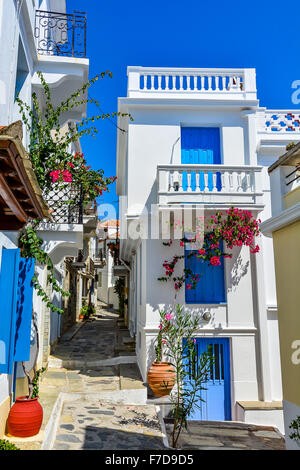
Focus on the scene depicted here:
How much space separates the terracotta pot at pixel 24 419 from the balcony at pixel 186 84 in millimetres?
8906

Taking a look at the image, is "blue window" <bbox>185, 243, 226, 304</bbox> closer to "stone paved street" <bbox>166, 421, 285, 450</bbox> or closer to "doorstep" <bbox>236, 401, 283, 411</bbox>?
"doorstep" <bbox>236, 401, 283, 411</bbox>

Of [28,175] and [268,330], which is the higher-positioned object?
[28,175]

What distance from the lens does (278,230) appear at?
6211 mm

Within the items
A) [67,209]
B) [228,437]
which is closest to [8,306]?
[67,209]

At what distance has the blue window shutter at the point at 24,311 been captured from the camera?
19.6 ft

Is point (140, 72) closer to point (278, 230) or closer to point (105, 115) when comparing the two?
point (105, 115)

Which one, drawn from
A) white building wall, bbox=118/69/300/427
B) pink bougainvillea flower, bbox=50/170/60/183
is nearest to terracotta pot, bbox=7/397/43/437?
pink bougainvillea flower, bbox=50/170/60/183

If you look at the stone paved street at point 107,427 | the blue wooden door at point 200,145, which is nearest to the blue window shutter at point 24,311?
the stone paved street at point 107,427

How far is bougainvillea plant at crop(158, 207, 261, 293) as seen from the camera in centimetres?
1010

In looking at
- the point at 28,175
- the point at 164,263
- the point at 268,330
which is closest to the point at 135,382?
the point at 164,263

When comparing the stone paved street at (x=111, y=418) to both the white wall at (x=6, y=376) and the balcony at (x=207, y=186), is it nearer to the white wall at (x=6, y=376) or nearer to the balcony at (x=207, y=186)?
the white wall at (x=6, y=376)

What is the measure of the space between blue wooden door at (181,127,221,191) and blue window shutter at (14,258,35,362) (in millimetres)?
6507

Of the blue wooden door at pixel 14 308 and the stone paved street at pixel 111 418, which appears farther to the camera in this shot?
the stone paved street at pixel 111 418
